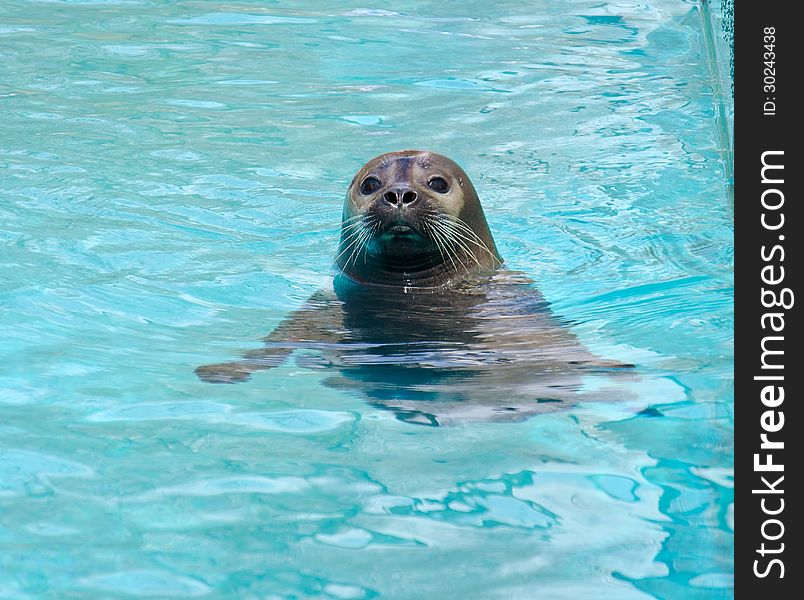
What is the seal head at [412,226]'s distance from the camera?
5770 mm

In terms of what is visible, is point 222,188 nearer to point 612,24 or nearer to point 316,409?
point 316,409

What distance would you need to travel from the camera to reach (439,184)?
6.21 meters

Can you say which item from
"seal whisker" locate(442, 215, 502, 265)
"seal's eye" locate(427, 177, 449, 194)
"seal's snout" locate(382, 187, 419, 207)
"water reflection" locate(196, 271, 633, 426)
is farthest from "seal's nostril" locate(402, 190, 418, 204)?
"water reflection" locate(196, 271, 633, 426)

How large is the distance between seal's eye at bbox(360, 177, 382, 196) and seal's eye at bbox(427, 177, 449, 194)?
279mm

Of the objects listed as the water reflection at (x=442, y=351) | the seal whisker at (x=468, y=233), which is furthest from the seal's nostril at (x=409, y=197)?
the water reflection at (x=442, y=351)

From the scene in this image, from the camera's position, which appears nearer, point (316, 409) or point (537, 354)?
point (316, 409)

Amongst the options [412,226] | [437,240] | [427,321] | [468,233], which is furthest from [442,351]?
[468,233]

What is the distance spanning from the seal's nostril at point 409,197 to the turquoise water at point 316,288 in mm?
865

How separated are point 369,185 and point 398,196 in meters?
0.53

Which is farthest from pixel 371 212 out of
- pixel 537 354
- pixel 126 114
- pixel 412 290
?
pixel 126 114

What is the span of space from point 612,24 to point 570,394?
29.3 feet

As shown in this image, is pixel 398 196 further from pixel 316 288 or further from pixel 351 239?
pixel 316 288
